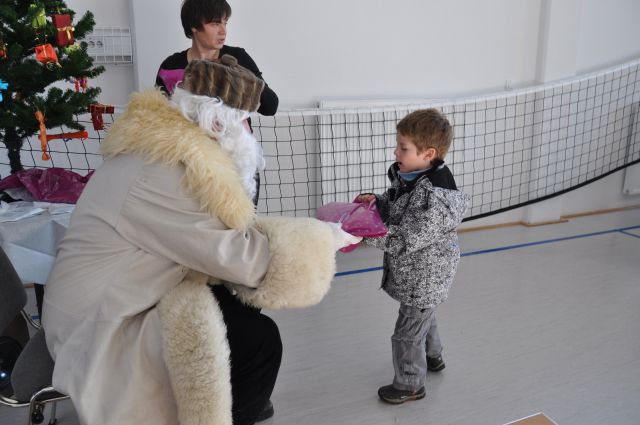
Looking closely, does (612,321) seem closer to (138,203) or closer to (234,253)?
(234,253)

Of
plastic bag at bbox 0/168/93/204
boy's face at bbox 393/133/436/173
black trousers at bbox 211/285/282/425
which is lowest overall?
black trousers at bbox 211/285/282/425

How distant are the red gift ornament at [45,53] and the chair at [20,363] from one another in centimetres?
76

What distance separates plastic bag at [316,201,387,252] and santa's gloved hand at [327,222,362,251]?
0.17 ft

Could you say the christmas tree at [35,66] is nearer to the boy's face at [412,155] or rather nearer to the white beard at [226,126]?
the white beard at [226,126]

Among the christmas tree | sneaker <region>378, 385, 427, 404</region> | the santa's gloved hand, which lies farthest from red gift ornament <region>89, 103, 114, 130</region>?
sneaker <region>378, 385, 427, 404</region>

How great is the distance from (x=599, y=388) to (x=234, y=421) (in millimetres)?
1408

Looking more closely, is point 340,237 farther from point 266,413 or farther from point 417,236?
point 266,413

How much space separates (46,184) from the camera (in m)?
1.93

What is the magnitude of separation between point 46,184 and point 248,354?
3.61 feet

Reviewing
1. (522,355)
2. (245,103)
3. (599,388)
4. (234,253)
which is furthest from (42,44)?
(599,388)

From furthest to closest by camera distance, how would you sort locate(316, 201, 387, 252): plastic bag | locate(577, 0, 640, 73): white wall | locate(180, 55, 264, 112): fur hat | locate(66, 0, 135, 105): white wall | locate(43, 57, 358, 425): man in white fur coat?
locate(577, 0, 640, 73): white wall → locate(66, 0, 135, 105): white wall → locate(316, 201, 387, 252): plastic bag → locate(180, 55, 264, 112): fur hat → locate(43, 57, 358, 425): man in white fur coat

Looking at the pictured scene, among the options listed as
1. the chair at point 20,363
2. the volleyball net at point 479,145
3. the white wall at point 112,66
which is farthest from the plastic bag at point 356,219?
the white wall at point 112,66

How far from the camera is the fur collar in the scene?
1222 mm

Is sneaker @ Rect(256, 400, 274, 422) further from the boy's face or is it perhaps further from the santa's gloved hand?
the boy's face
